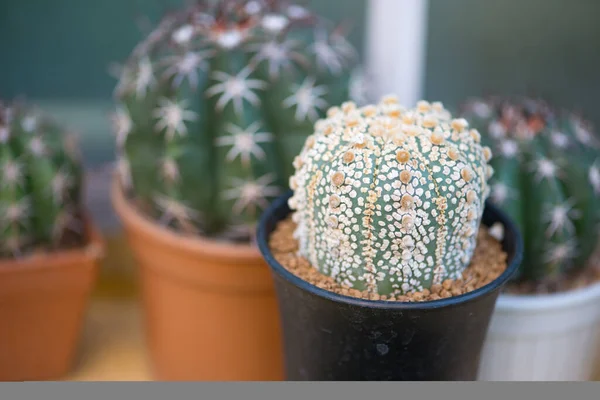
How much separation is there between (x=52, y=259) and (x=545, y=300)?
82cm

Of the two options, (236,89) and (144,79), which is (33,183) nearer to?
(144,79)

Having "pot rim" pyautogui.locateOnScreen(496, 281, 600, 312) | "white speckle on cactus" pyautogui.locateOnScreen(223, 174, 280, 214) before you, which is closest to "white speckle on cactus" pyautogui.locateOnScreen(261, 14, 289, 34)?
"white speckle on cactus" pyautogui.locateOnScreen(223, 174, 280, 214)

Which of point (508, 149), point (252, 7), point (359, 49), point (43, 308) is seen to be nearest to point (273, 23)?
point (252, 7)

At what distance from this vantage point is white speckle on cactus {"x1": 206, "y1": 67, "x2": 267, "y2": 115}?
43.6 inches

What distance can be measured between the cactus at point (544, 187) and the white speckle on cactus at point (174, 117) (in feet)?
1.48

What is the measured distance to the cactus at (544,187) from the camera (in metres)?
1.12

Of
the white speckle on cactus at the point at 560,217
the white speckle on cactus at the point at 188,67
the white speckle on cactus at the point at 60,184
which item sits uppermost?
the white speckle on cactus at the point at 188,67

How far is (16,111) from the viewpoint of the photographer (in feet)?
4.33

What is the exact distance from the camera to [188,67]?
112 cm

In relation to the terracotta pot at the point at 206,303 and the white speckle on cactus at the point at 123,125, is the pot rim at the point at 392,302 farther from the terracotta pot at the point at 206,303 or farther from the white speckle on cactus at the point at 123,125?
the white speckle on cactus at the point at 123,125

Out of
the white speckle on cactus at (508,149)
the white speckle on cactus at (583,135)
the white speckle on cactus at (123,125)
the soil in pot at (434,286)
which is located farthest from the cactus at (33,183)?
the white speckle on cactus at (583,135)

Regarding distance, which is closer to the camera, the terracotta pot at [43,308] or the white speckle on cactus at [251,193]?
the white speckle on cactus at [251,193]

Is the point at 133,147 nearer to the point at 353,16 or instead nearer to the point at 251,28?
the point at 251,28

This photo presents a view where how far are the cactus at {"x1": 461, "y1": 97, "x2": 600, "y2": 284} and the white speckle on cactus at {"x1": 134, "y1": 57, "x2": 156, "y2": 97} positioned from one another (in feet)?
1.69
